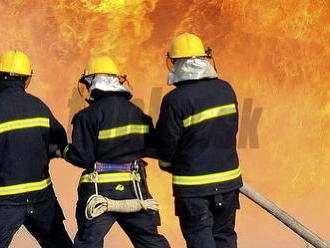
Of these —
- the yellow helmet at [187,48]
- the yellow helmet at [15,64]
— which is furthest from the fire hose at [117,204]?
the yellow helmet at [15,64]

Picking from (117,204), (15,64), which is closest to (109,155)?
(117,204)

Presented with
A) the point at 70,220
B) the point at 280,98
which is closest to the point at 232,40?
the point at 280,98

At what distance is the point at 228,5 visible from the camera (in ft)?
30.8

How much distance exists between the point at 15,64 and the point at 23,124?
1.53ft

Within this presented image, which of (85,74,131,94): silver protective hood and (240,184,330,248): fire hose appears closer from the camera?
(85,74,131,94): silver protective hood

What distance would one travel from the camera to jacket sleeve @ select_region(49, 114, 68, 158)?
4.42 metres

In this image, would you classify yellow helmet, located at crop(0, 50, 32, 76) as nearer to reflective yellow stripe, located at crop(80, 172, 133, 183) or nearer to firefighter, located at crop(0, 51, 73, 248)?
firefighter, located at crop(0, 51, 73, 248)

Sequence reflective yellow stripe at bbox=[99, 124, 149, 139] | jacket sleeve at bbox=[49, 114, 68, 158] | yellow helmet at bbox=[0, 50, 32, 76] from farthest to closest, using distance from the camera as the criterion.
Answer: jacket sleeve at bbox=[49, 114, 68, 158], yellow helmet at bbox=[0, 50, 32, 76], reflective yellow stripe at bbox=[99, 124, 149, 139]

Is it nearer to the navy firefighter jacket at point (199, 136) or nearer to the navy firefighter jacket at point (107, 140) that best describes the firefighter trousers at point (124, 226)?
the navy firefighter jacket at point (107, 140)

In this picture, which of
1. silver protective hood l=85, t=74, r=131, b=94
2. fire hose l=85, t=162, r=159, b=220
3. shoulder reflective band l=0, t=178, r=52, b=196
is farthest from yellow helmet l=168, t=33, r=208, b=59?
shoulder reflective band l=0, t=178, r=52, b=196

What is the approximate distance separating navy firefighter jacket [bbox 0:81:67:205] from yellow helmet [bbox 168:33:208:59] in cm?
113

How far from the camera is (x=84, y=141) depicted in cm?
407

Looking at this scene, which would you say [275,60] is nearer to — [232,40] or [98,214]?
[232,40]

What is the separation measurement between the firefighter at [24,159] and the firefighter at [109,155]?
302 mm
